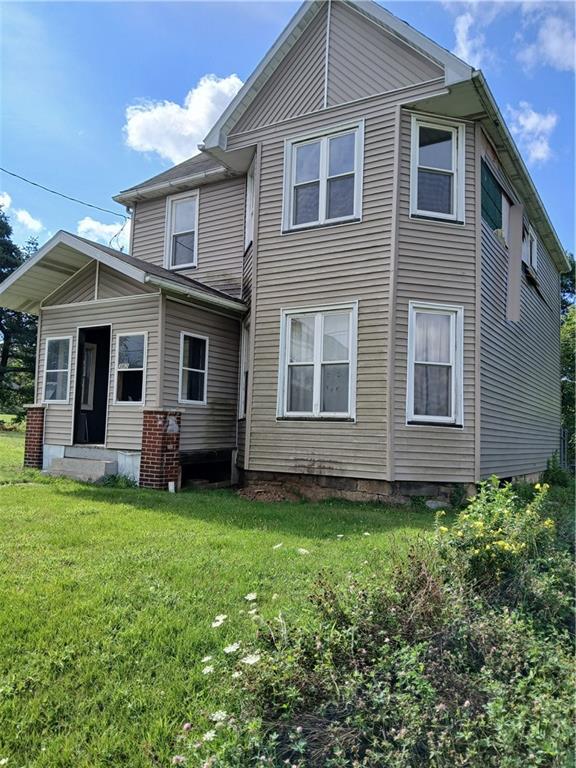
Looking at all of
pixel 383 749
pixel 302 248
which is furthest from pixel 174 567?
pixel 302 248

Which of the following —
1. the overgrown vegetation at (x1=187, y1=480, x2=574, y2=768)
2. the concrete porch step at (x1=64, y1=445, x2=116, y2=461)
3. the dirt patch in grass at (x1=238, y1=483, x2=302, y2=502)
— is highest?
the concrete porch step at (x1=64, y1=445, x2=116, y2=461)

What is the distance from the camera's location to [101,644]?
292cm

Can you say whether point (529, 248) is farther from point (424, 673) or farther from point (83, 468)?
point (424, 673)

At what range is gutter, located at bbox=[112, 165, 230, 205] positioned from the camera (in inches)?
436

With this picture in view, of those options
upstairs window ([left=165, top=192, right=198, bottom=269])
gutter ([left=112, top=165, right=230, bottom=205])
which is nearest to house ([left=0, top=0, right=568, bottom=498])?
gutter ([left=112, top=165, right=230, bottom=205])

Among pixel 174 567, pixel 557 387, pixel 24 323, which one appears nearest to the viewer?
pixel 174 567

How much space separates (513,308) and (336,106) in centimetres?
499

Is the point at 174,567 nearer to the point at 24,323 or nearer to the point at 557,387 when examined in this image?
the point at 557,387

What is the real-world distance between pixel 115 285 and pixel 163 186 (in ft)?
11.2

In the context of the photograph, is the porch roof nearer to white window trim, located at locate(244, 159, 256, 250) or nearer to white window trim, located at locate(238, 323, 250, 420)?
white window trim, located at locate(238, 323, 250, 420)

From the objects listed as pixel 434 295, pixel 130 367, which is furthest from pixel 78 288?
pixel 434 295

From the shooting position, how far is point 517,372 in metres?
A: 10.7

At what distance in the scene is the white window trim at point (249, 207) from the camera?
10.3 m

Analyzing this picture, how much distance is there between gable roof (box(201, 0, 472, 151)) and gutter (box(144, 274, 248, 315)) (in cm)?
288
